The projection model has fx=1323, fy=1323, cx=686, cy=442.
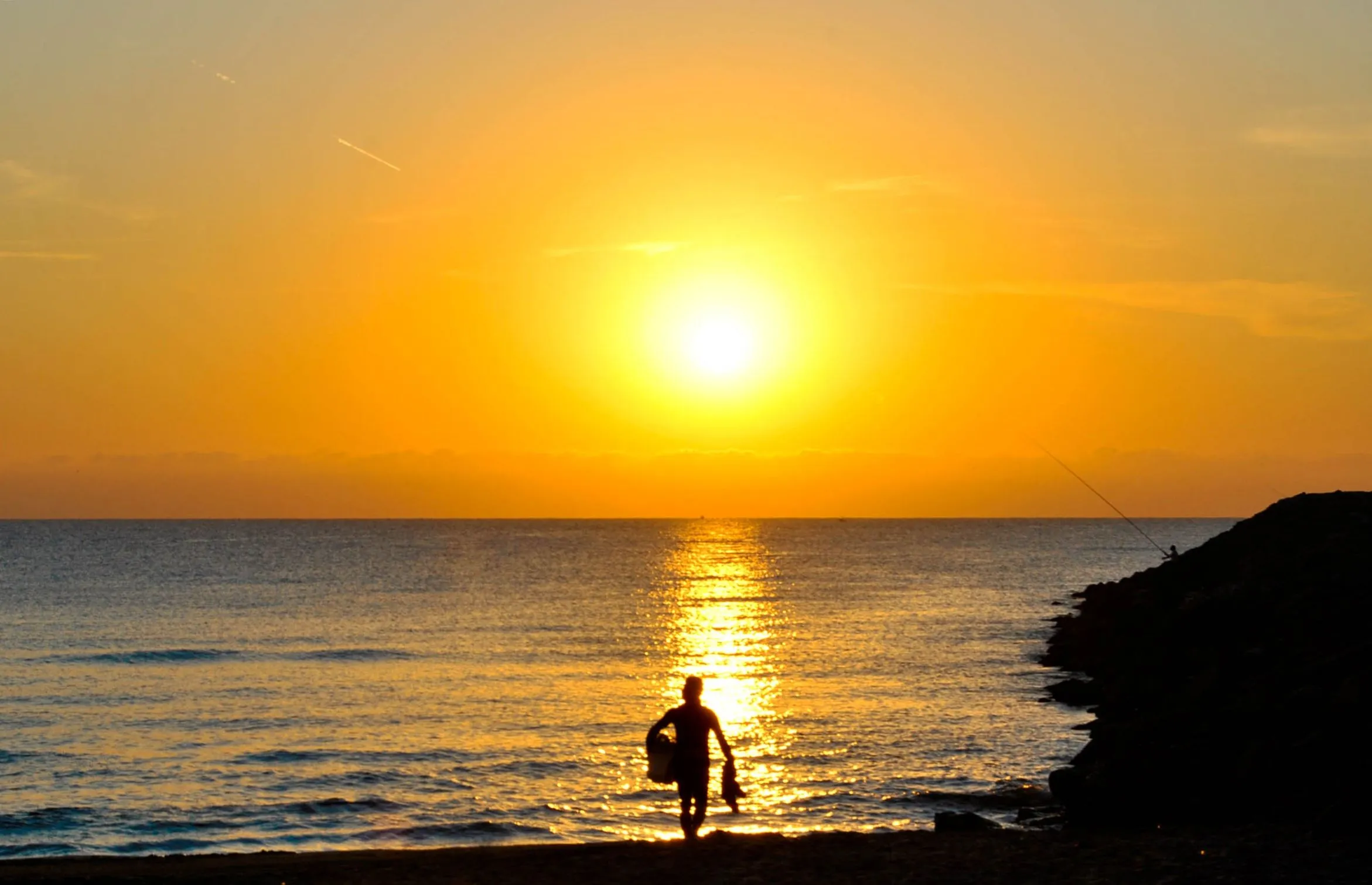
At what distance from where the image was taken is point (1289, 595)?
25734mm

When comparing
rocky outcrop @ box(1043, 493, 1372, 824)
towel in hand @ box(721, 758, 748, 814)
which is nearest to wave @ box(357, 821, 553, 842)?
towel in hand @ box(721, 758, 748, 814)

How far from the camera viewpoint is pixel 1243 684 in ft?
70.2

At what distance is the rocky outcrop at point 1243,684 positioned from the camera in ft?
53.2

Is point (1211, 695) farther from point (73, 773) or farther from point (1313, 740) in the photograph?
point (73, 773)

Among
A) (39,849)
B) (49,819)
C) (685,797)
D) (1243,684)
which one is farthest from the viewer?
(49,819)

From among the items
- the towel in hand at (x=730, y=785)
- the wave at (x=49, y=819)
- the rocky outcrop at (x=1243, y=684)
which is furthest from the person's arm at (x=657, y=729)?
the wave at (x=49, y=819)

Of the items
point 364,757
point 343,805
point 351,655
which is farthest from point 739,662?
point 343,805

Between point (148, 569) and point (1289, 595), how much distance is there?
107692mm

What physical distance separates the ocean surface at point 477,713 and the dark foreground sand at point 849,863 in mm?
6084

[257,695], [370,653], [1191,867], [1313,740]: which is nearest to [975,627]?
[370,653]

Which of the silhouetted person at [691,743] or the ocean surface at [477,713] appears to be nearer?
the silhouetted person at [691,743]

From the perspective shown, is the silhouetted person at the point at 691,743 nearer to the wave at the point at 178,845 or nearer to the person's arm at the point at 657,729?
the person's arm at the point at 657,729

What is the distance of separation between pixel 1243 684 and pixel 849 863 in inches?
428

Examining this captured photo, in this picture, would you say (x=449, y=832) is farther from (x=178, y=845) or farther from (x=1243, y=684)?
(x=1243, y=684)
